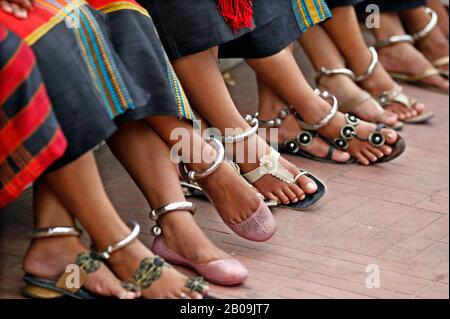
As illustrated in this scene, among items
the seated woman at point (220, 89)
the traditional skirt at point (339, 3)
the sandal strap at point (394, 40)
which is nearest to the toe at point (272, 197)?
the seated woman at point (220, 89)

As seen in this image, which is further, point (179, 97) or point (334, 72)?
point (334, 72)

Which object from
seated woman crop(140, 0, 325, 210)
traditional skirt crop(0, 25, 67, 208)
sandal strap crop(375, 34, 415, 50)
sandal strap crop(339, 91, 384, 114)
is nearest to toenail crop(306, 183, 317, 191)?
seated woman crop(140, 0, 325, 210)

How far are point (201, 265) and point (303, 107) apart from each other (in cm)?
95

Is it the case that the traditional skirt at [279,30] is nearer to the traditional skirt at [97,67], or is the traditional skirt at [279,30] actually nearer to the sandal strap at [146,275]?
the traditional skirt at [97,67]

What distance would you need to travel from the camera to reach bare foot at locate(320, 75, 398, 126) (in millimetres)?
3412

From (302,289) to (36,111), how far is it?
77 centimetres

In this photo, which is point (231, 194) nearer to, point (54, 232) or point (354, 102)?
point (54, 232)

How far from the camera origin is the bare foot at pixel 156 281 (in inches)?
85.3

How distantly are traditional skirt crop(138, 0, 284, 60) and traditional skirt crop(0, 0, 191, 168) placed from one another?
0.26 m

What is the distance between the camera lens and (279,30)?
2977 millimetres

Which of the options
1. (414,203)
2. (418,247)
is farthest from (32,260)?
→ (414,203)

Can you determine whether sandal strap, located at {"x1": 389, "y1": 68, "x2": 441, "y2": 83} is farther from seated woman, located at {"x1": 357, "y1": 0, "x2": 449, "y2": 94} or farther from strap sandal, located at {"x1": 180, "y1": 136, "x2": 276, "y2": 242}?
strap sandal, located at {"x1": 180, "y1": 136, "x2": 276, "y2": 242}

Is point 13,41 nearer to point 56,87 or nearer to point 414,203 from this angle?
point 56,87

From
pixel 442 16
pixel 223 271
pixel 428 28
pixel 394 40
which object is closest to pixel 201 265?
pixel 223 271
